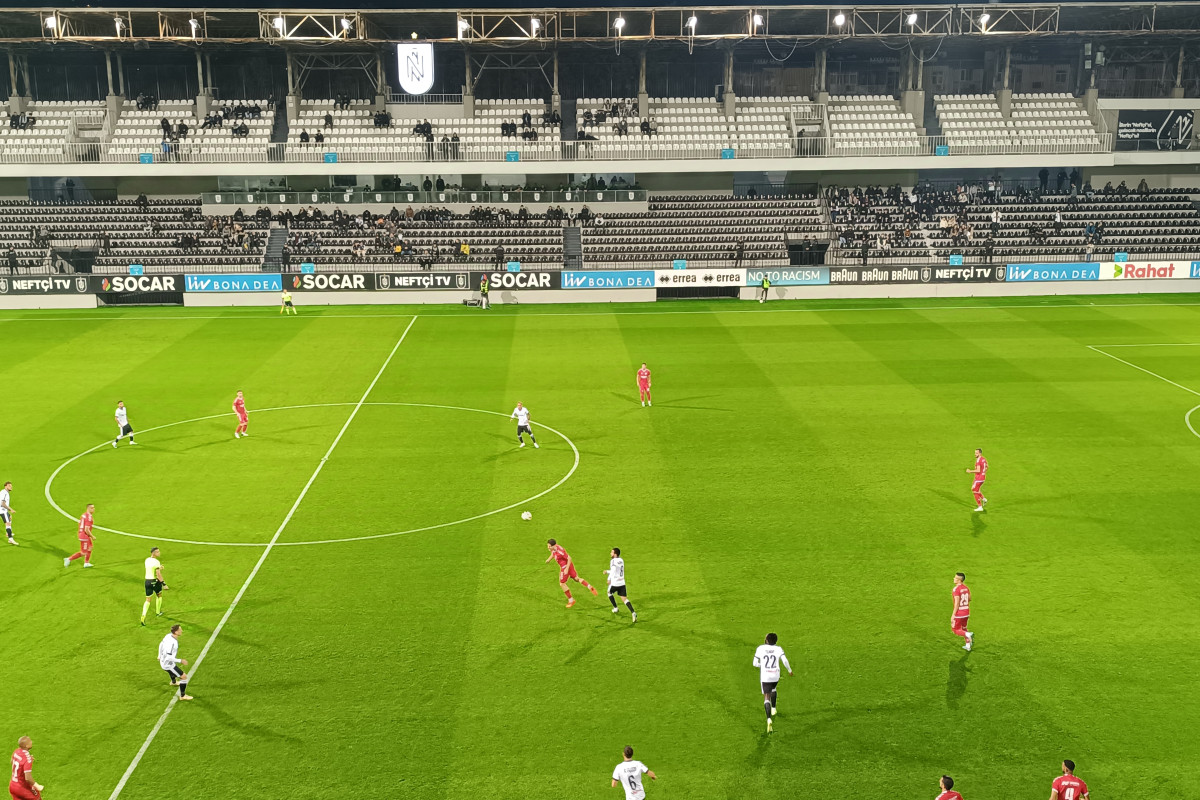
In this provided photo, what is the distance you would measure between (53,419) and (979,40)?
5429cm

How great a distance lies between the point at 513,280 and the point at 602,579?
110 ft

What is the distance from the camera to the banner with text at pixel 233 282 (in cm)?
5028

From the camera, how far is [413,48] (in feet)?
199

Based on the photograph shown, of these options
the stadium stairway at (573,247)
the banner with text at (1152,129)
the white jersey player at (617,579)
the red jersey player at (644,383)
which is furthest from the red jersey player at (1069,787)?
the banner with text at (1152,129)

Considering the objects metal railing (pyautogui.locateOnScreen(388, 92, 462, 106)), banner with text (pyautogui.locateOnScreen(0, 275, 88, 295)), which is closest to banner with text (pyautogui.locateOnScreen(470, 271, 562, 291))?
metal railing (pyautogui.locateOnScreen(388, 92, 462, 106))

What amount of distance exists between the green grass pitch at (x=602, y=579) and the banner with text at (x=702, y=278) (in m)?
15.4

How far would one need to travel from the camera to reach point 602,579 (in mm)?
19031

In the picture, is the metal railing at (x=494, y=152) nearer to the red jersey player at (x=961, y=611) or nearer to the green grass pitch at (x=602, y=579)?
the green grass pitch at (x=602, y=579)

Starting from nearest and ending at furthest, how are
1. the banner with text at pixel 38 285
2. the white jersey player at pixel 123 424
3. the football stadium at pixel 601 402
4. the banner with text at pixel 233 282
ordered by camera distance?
1. the football stadium at pixel 601 402
2. the white jersey player at pixel 123 424
3. the banner with text at pixel 38 285
4. the banner with text at pixel 233 282

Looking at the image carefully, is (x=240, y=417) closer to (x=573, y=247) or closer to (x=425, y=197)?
(x=573, y=247)

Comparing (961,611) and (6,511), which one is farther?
(6,511)

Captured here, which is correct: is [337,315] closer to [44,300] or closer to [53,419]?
[44,300]

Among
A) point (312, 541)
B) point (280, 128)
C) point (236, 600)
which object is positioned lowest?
point (236, 600)

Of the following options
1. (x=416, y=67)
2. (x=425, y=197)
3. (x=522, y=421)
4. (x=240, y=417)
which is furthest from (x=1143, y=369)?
(x=416, y=67)
